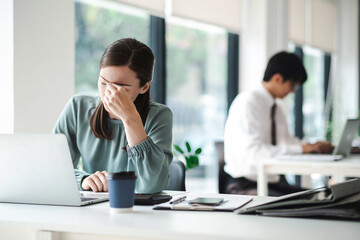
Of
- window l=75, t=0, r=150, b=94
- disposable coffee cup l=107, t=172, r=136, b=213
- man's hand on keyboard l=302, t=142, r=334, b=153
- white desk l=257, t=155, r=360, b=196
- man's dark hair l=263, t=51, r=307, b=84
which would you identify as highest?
window l=75, t=0, r=150, b=94

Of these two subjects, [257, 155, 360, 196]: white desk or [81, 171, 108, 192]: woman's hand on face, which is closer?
[81, 171, 108, 192]: woman's hand on face

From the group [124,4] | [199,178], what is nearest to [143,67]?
[124,4]

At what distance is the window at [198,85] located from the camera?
15.3ft

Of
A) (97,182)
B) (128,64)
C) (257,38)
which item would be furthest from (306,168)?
(257,38)

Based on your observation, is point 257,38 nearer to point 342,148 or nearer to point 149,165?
point 342,148

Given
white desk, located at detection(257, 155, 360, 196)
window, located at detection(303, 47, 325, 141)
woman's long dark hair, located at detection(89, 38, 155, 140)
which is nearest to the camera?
woman's long dark hair, located at detection(89, 38, 155, 140)

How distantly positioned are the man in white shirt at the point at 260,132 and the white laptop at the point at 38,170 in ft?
5.71

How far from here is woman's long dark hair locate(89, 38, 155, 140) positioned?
172 cm

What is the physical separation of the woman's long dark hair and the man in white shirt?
3.85 ft

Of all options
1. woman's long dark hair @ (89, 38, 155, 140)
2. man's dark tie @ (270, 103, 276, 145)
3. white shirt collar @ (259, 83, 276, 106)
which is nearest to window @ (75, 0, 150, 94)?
white shirt collar @ (259, 83, 276, 106)

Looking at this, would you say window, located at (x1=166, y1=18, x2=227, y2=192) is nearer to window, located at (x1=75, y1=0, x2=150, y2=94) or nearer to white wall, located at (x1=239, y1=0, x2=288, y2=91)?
white wall, located at (x1=239, y1=0, x2=288, y2=91)

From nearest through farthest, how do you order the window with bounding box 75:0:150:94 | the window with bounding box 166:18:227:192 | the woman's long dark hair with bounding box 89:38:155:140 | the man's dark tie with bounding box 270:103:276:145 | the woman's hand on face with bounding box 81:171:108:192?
the woman's hand on face with bounding box 81:171:108:192 → the woman's long dark hair with bounding box 89:38:155:140 → the man's dark tie with bounding box 270:103:276:145 → the window with bounding box 75:0:150:94 → the window with bounding box 166:18:227:192

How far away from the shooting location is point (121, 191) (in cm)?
117

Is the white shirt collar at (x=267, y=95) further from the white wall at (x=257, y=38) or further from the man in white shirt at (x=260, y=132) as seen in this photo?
the white wall at (x=257, y=38)
